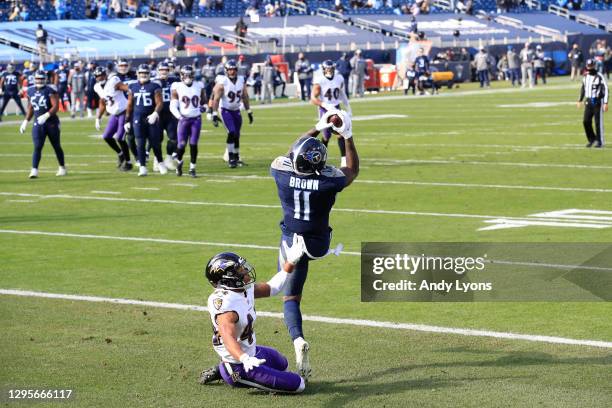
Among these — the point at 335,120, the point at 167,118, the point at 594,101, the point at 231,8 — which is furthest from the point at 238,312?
the point at 231,8

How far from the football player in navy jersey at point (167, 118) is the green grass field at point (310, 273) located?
2.60ft

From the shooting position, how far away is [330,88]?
22797mm

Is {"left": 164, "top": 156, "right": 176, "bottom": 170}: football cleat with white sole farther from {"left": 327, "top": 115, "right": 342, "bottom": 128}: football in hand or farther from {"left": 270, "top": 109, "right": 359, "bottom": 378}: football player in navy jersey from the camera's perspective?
{"left": 327, "top": 115, "right": 342, "bottom": 128}: football in hand

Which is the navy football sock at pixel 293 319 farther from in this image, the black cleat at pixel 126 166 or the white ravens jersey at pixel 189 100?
the black cleat at pixel 126 166

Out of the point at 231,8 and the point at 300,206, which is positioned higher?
the point at 231,8

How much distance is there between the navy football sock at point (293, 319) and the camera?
794cm

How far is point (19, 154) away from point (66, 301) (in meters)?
16.7

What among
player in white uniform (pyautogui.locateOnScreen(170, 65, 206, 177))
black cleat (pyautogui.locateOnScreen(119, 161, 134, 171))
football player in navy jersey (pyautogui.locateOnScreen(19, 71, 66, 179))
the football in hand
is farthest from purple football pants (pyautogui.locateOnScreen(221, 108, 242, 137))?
the football in hand

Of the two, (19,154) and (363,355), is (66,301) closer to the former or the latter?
(363,355)

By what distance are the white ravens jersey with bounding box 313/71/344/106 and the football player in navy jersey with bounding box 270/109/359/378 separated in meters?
14.6

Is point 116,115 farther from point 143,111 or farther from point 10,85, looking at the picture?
point 10,85

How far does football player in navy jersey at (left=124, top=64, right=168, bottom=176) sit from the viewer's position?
69.2ft

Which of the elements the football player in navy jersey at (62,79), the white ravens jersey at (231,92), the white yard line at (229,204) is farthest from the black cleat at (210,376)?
the football player in navy jersey at (62,79)

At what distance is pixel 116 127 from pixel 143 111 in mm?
1127
